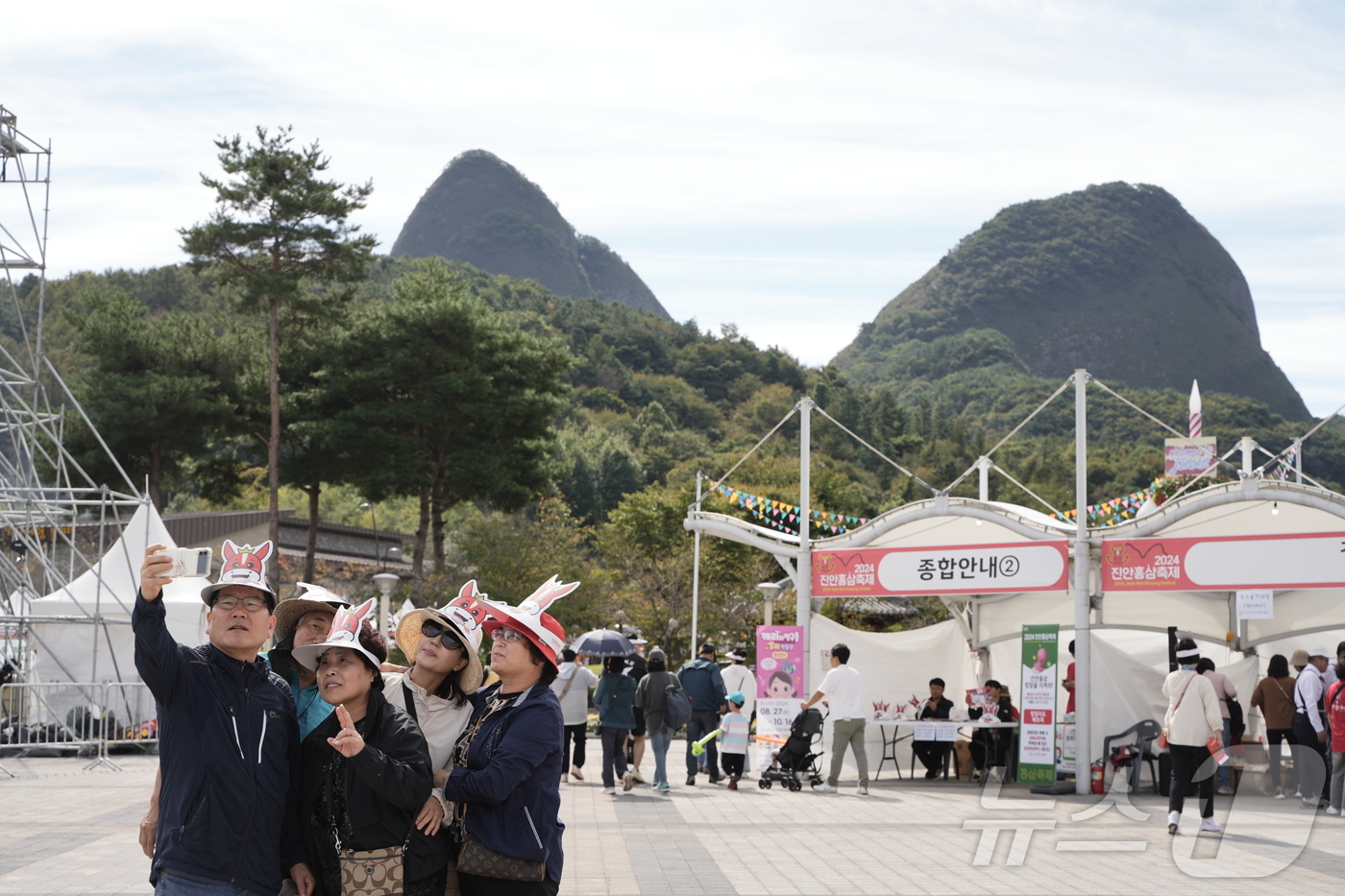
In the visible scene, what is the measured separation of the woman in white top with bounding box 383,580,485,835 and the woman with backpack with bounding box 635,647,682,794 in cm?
939

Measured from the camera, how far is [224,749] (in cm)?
370

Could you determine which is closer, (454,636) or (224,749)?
(224,749)

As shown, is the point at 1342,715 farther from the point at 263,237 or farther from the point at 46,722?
the point at 263,237

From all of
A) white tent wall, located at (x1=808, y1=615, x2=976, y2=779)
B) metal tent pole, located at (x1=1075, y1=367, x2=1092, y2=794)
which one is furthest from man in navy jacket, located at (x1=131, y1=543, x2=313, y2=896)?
white tent wall, located at (x1=808, y1=615, x2=976, y2=779)

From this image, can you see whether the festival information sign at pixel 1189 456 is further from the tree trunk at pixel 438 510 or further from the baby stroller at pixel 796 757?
the tree trunk at pixel 438 510

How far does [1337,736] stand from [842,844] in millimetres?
4734

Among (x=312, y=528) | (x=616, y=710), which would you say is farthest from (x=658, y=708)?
(x=312, y=528)

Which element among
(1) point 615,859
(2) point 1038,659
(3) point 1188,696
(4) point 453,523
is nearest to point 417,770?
(1) point 615,859

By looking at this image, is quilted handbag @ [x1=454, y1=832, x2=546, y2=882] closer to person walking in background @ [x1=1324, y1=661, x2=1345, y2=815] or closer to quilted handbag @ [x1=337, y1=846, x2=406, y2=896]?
quilted handbag @ [x1=337, y1=846, x2=406, y2=896]

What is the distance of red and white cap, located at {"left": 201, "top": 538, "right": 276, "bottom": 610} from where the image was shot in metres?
3.84

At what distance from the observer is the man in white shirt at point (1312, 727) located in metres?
12.7

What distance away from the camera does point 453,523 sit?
173 feet

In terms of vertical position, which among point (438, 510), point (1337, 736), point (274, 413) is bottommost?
point (1337, 736)

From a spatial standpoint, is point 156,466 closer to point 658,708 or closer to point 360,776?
point 658,708
